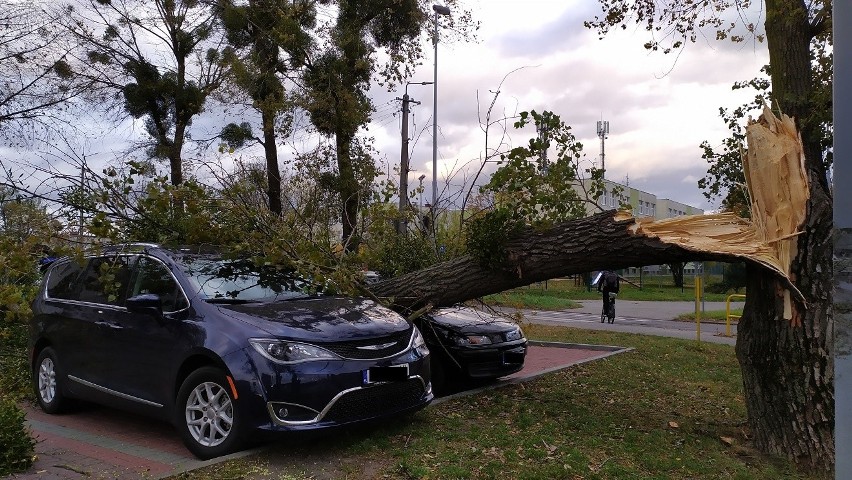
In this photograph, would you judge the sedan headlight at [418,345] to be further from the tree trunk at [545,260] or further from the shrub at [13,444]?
the shrub at [13,444]

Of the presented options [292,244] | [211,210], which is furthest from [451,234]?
[211,210]

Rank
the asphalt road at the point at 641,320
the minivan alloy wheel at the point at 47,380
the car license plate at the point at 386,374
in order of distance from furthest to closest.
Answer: the asphalt road at the point at 641,320 → the minivan alloy wheel at the point at 47,380 → the car license plate at the point at 386,374

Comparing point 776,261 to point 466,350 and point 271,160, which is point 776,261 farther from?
point 271,160

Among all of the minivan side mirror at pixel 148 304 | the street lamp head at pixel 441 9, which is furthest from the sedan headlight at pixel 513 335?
the street lamp head at pixel 441 9

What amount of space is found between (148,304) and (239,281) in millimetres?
752

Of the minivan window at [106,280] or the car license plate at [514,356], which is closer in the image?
the minivan window at [106,280]

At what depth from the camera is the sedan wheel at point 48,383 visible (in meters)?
6.54

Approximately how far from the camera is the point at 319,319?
5086 millimetres

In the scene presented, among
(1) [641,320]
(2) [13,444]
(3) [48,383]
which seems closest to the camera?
(2) [13,444]

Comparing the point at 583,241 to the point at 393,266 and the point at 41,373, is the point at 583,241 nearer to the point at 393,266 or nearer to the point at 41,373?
the point at 393,266

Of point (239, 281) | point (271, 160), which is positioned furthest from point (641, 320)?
point (239, 281)

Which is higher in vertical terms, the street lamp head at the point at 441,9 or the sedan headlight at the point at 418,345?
the street lamp head at the point at 441,9

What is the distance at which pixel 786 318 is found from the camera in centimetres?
520

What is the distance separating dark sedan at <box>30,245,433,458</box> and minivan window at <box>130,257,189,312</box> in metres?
0.01
